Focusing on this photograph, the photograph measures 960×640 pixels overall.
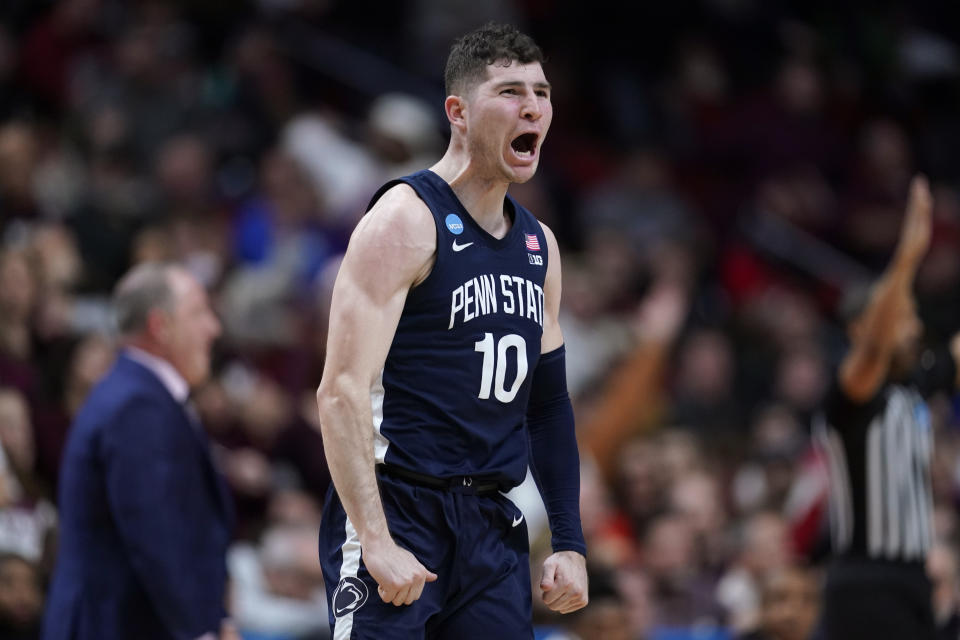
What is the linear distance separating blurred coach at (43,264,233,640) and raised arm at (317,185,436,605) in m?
1.57

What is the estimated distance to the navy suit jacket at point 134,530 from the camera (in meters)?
5.26

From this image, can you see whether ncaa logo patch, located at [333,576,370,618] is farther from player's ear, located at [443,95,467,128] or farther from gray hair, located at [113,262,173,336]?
gray hair, located at [113,262,173,336]

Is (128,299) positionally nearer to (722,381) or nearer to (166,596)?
(166,596)

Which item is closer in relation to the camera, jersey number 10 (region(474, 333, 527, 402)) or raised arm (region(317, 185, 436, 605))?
raised arm (region(317, 185, 436, 605))

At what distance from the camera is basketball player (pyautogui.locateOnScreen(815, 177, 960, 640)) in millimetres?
6551

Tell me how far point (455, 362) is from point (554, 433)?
56 cm

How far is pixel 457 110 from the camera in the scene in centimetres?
427

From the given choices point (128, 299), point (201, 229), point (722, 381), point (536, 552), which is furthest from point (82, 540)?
point (722, 381)

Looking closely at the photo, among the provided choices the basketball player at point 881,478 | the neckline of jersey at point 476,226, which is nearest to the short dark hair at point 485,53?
the neckline of jersey at point 476,226

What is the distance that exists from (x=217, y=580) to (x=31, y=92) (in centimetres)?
758

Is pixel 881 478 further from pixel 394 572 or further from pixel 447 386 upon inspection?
pixel 394 572

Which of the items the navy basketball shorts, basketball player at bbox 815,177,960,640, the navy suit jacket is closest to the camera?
the navy basketball shorts

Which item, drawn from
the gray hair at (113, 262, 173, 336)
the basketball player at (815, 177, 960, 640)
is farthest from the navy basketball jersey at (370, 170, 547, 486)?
the basketball player at (815, 177, 960, 640)

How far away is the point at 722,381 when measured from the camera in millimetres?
11523
